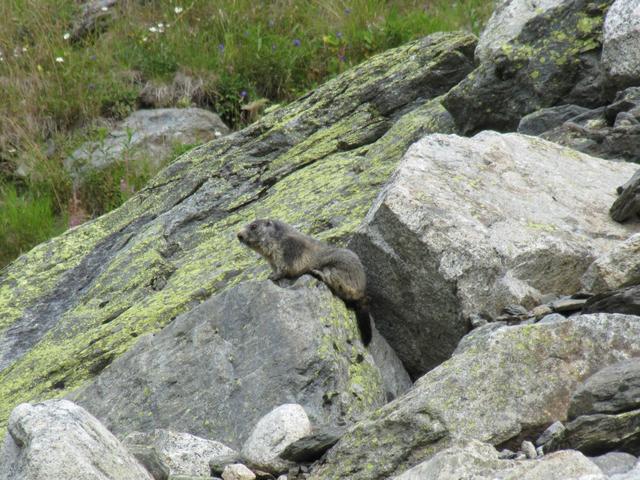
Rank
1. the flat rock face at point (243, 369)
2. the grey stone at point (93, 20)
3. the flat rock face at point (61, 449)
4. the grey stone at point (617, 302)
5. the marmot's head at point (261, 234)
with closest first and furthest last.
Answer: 1. the flat rock face at point (61, 449)
2. the grey stone at point (617, 302)
3. the flat rock face at point (243, 369)
4. the marmot's head at point (261, 234)
5. the grey stone at point (93, 20)

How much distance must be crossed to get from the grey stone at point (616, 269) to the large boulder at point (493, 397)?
118 centimetres

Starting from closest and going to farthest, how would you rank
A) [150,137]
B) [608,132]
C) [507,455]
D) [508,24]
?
[507,455] → [608,132] → [508,24] → [150,137]

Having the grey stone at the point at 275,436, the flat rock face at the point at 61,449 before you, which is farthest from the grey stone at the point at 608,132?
the flat rock face at the point at 61,449


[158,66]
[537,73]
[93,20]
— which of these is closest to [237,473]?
[537,73]

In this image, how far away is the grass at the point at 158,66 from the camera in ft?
57.4

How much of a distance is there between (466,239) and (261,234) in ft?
8.47

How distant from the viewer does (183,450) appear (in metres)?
7.07

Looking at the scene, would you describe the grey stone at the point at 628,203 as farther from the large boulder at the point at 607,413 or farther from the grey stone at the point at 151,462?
the grey stone at the point at 151,462

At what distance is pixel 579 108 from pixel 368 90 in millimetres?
2881

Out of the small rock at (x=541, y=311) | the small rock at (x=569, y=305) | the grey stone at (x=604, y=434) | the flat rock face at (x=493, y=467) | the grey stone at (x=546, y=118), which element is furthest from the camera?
the grey stone at (x=546, y=118)

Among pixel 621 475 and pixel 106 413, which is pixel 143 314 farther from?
pixel 621 475

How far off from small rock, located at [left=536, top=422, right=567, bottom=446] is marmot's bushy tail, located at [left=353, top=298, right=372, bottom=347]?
2906mm

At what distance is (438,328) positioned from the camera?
851 centimetres

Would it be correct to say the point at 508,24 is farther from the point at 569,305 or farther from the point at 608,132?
the point at 569,305
